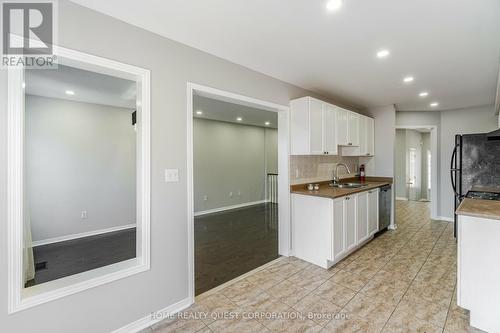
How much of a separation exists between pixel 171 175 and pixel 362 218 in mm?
2996

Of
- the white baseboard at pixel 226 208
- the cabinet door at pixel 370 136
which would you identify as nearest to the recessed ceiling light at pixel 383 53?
the cabinet door at pixel 370 136

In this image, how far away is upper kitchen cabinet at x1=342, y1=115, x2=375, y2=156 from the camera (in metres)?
4.52

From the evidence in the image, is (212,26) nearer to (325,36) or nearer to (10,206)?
(325,36)

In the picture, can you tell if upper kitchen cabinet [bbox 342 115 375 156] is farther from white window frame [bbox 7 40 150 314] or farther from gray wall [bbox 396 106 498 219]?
white window frame [bbox 7 40 150 314]

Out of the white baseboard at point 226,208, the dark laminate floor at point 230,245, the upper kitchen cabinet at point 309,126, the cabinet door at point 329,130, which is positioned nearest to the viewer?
the dark laminate floor at point 230,245

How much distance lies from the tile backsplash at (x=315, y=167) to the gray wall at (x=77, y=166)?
3.51m

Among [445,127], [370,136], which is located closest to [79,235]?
[370,136]

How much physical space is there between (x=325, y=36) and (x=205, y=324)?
2.83 m

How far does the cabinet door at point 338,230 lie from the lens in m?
2.96

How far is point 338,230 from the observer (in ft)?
10.0

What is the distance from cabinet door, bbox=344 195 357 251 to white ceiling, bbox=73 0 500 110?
178cm

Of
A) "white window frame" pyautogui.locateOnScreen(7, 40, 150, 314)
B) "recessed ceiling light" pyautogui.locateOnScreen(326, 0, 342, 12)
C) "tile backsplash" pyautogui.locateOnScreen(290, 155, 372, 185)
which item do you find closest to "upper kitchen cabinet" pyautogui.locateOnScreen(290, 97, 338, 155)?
"tile backsplash" pyautogui.locateOnScreen(290, 155, 372, 185)

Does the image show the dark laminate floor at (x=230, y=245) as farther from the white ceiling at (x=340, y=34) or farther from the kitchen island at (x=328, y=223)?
the white ceiling at (x=340, y=34)

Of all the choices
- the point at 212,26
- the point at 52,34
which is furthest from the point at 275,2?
the point at 52,34
